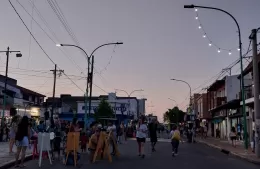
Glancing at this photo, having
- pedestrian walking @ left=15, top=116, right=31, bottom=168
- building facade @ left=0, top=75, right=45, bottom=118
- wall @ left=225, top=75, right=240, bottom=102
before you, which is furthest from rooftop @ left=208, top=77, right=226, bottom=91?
pedestrian walking @ left=15, top=116, right=31, bottom=168

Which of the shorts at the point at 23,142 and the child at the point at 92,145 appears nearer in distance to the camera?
the shorts at the point at 23,142

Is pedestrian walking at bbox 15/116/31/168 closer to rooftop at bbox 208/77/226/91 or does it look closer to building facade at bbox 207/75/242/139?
building facade at bbox 207/75/242/139

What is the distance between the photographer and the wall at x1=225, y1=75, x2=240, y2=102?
1971 inches

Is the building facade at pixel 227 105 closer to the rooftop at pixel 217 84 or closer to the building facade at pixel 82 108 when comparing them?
the rooftop at pixel 217 84

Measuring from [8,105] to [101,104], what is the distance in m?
25.1

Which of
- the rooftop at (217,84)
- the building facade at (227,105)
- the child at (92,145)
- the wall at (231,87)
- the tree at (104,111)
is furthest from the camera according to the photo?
the tree at (104,111)

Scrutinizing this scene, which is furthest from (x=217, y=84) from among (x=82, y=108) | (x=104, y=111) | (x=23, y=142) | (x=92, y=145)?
(x=23, y=142)

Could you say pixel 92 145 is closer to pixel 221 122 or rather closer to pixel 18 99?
pixel 18 99

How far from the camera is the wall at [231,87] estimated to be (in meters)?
50.1

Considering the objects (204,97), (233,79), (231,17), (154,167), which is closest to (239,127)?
(233,79)

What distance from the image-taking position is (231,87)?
50.5m

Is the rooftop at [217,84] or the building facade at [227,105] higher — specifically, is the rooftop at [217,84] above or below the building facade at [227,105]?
above

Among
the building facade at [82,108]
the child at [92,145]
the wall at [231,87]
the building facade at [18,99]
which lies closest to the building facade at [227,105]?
the wall at [231,87]

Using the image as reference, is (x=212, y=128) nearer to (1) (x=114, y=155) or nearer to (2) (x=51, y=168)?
(1) (x=114, y=155)
